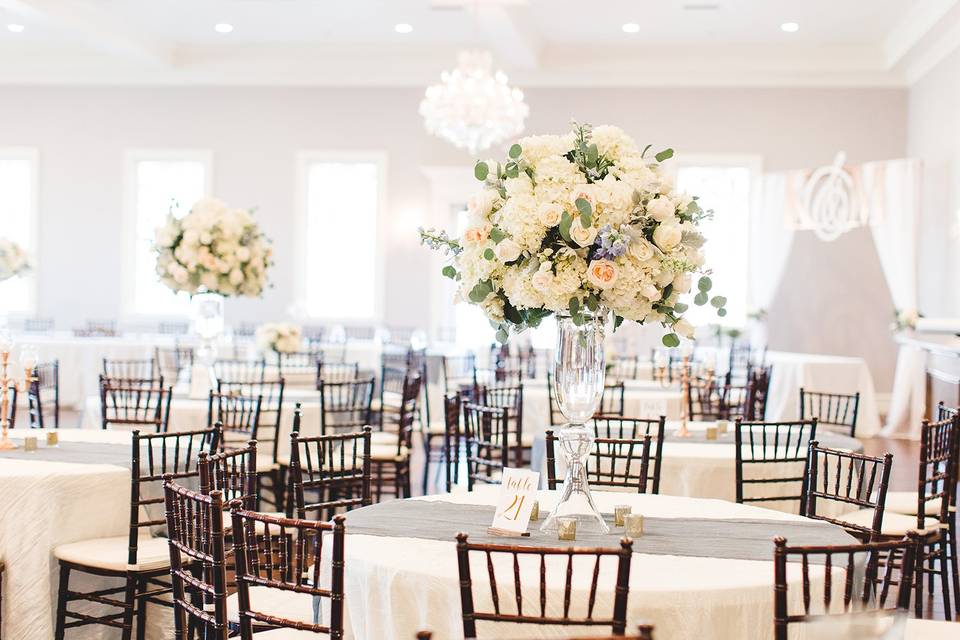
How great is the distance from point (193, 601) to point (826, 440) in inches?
133

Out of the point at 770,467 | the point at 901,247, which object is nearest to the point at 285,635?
the point at 770,467

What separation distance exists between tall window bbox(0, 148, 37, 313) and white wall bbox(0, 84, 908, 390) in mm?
159

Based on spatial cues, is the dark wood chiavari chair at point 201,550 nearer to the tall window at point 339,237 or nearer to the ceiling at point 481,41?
the ceiling at point 481,41

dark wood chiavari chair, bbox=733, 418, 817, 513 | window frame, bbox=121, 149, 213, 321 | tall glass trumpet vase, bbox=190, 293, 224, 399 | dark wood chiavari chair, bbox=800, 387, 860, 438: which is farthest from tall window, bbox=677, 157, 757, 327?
dark wood chiavari chair, bbox=733, 418, 817, 513

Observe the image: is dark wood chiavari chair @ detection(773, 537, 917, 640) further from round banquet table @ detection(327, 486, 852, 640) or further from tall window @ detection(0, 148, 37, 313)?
tall window @ detection(0, 148, 37, 313)

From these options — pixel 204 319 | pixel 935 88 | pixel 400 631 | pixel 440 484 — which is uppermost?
pixel 935 88

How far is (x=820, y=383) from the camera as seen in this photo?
11.4 m

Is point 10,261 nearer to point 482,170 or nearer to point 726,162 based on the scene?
point 482,170

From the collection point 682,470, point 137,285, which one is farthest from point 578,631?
point 137,285

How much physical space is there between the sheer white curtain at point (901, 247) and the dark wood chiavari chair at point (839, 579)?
9.22m

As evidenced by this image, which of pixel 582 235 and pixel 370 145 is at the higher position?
pixel 370 145

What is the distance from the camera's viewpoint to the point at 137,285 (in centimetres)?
1491

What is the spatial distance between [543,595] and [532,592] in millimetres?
135

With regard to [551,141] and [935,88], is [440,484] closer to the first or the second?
[551,141]
